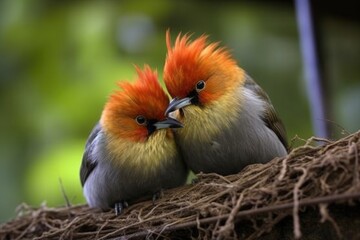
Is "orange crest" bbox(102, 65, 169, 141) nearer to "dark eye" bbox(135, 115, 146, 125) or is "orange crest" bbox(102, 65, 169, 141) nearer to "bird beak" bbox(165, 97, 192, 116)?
"dark eye" bbox(135, 115, 146, 125)

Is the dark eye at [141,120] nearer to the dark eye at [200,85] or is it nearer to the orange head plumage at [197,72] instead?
the orange head plumage at [197,72]

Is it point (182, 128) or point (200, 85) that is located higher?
point (200, 85)

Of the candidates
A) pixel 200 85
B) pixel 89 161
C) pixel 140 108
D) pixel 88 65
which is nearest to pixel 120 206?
pixel 89 161

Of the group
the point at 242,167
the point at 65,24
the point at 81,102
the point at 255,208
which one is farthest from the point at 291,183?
the point at 65,24

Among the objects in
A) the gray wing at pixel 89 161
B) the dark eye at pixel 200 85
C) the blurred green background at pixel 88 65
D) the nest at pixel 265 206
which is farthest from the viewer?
the blurred green background at pixel 88 65

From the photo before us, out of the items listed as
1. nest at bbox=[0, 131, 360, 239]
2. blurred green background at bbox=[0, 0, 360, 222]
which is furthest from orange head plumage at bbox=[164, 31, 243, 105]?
blurred green background at bbox=[0, 0, 360, 222]

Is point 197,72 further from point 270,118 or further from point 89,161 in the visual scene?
point 89,161

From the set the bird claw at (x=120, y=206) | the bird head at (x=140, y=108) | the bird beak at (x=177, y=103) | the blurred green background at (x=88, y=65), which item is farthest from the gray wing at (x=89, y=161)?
the blurred green background at (x=88, y=65)

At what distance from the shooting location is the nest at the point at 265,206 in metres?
3.18

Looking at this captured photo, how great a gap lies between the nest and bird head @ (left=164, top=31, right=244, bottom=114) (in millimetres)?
557

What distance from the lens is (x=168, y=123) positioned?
434cm

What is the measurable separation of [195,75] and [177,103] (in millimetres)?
214

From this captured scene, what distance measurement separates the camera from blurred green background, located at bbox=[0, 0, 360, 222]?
627 centimetres

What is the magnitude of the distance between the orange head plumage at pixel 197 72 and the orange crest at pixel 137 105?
103 millimetres
